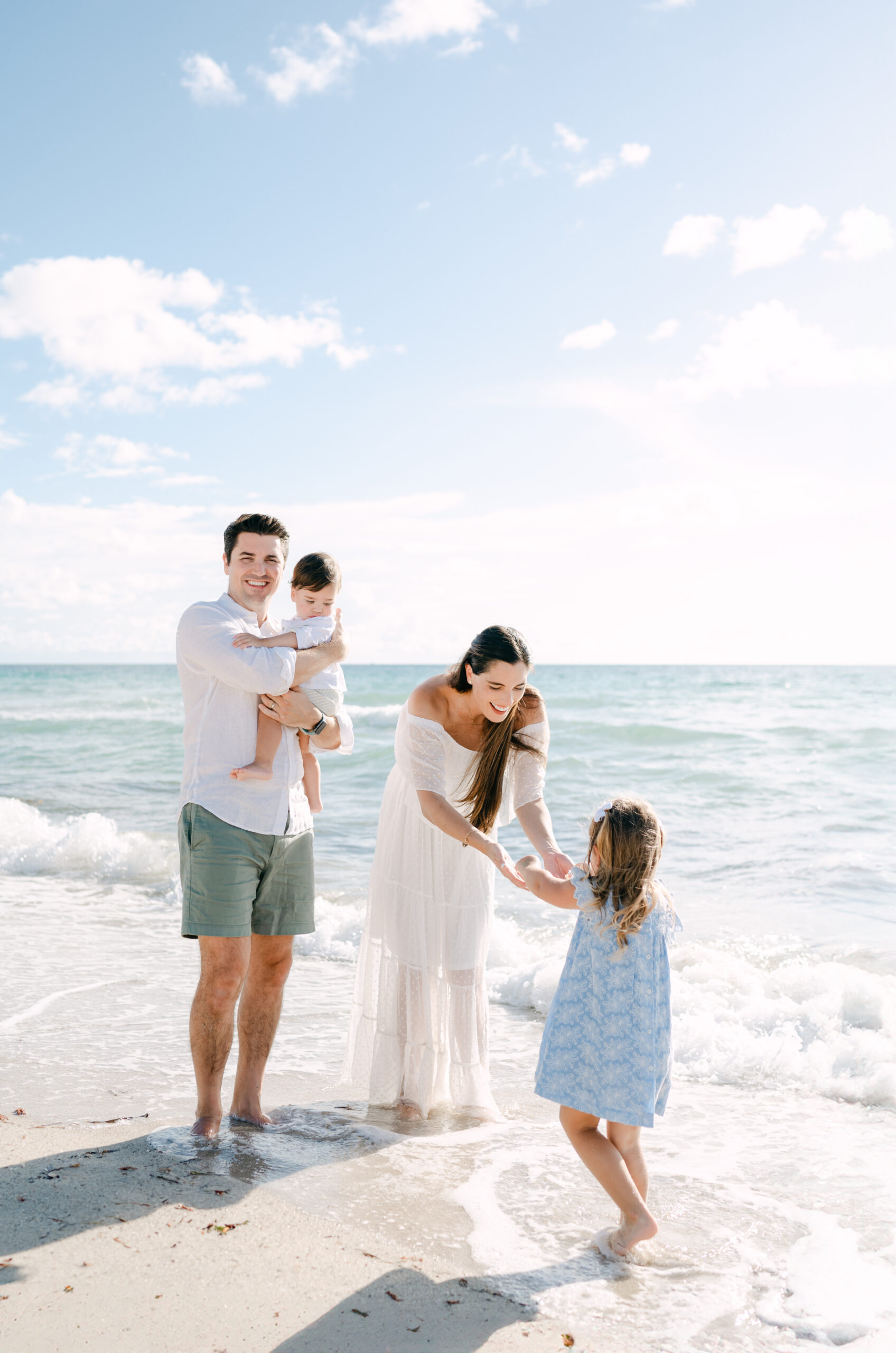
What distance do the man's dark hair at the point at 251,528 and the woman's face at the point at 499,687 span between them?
2.91 ft

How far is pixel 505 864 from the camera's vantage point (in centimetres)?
331

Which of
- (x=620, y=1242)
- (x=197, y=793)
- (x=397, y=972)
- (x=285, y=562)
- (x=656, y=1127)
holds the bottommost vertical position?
(x=656, y=1127)

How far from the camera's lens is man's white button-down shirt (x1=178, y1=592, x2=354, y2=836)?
131 inches

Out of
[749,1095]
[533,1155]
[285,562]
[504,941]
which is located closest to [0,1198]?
[533,1155]

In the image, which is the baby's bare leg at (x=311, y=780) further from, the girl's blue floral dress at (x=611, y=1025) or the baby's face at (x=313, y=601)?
the girl's blue floral dress at (x=611, y=1025)

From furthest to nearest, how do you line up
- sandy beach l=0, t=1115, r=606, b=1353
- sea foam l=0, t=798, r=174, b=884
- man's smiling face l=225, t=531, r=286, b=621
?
sea foam l=0, t=798, r=174, b=884, man's smiling face l=225, t=531, r=286, b=621, sandy beach l=0, t=1115, r=606, b=1353

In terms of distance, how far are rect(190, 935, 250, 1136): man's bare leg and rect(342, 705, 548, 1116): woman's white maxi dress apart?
0.71 m

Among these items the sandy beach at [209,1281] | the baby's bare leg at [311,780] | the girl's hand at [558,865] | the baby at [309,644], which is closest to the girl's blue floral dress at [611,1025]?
the girl's hand at [558,865]

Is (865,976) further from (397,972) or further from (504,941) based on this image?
(397,972)

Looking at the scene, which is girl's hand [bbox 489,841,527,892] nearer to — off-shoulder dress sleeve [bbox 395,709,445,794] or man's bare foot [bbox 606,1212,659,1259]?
off-shoulder dress sleeve [bbox 395,709,445,794]

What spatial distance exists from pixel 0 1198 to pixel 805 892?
23.2 feet

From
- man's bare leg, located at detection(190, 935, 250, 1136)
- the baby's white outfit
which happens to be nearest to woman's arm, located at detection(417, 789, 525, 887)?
the baby's white outfit

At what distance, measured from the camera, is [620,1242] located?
2.89 m

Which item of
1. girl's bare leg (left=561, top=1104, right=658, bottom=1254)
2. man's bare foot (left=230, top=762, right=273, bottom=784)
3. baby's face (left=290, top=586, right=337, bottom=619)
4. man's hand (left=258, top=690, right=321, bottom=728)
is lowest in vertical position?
girl's bare leg (left=561, top=1104, right=658, bottom=1254)
